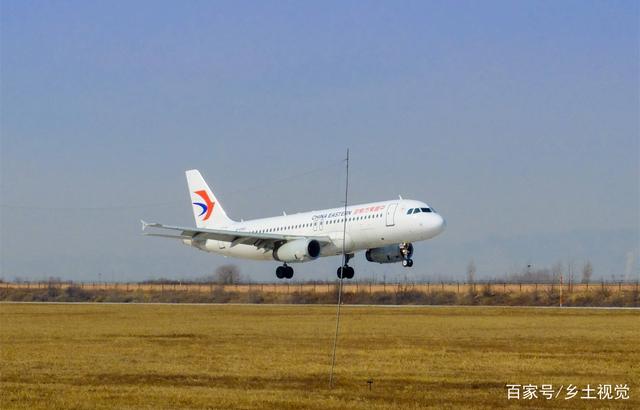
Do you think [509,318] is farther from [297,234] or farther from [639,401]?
[639,401]

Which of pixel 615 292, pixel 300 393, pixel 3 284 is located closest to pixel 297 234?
pixel 615 292

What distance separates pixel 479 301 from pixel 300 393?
58.5 meters

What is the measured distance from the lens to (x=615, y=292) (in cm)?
8381

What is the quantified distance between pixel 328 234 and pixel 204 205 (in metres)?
19.8

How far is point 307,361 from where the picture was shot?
3188 centimetres

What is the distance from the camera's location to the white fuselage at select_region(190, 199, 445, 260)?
54.9m

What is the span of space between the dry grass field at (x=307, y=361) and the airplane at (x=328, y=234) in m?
4.59

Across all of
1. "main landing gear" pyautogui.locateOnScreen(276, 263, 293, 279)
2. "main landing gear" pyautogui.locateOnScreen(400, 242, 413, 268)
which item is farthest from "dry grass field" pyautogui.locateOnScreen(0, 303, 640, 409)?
"main landing gear" pyautogui.locateOnScreen(276, 263, 293, 279)

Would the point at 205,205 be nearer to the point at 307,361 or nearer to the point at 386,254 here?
the point at 386,254

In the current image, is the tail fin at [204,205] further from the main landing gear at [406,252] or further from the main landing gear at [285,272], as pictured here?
the main landing gear at [406,252]

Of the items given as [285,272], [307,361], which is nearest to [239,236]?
[285,272]

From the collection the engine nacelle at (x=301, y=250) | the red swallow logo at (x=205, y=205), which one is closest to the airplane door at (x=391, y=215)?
the engine nacelle at (x=301, y=250)

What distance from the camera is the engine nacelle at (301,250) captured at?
196 ft

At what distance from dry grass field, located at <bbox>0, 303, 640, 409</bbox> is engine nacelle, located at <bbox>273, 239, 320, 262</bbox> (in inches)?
213
